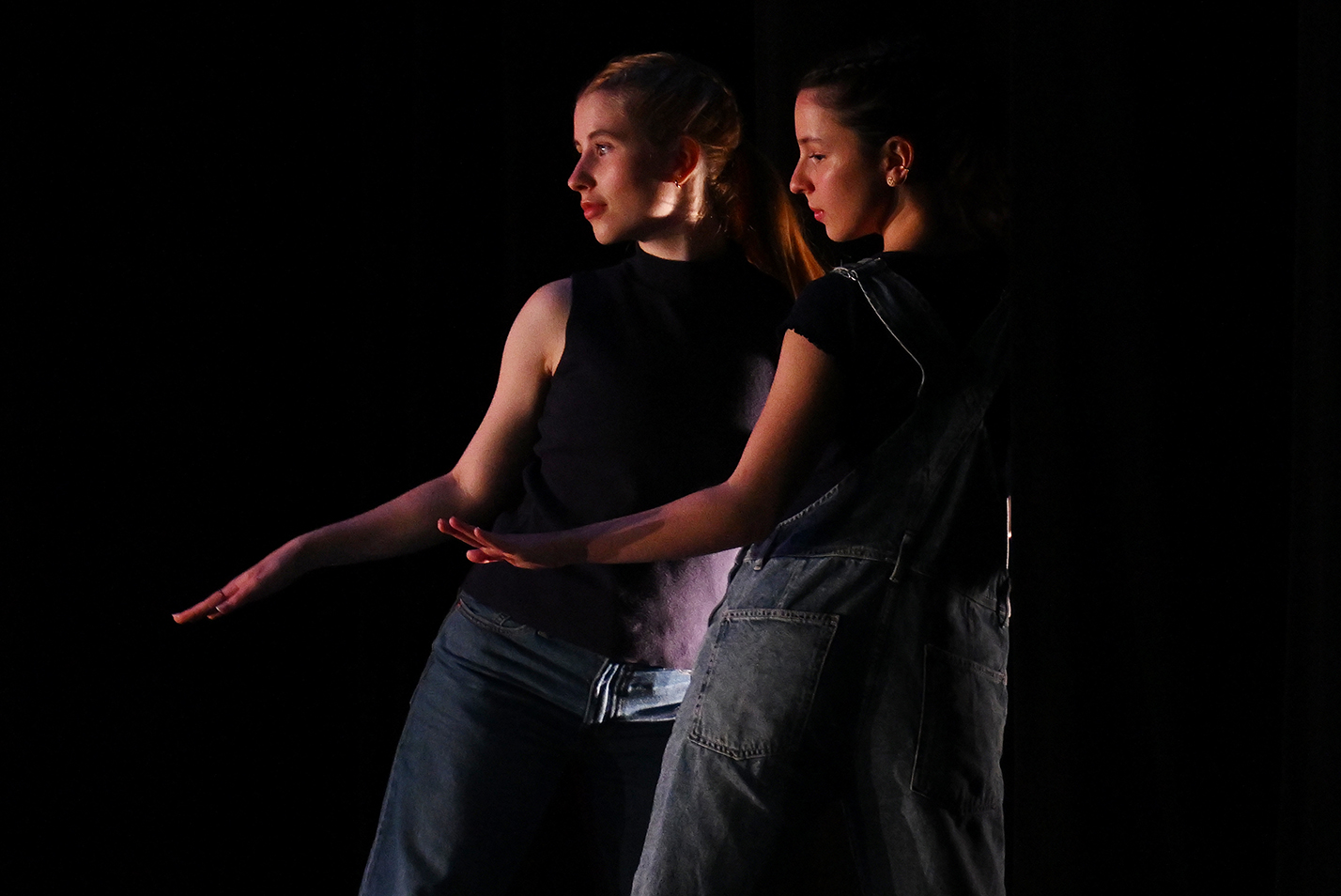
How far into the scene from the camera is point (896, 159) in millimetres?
1257

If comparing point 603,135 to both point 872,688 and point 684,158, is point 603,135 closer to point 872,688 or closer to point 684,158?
point 684,158

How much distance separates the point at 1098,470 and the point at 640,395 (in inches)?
21.5

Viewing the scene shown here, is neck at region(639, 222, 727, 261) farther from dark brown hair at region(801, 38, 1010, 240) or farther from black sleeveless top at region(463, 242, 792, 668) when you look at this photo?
dark brown hair at region(801, 38, 1010, 240)

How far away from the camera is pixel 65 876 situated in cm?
220

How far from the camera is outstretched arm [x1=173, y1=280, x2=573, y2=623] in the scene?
1.56m

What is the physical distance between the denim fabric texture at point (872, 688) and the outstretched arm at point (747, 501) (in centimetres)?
5

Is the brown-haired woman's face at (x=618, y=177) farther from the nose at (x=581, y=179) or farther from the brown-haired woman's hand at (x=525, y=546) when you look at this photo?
the brown-haired woman's hand at (x=525, y=546)

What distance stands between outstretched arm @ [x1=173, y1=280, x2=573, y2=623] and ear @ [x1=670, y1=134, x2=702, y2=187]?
0.60 feet

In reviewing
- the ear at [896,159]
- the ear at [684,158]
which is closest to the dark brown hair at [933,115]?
the ear at [896,159]

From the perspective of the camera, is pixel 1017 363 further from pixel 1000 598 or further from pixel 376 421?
pixel 376 421

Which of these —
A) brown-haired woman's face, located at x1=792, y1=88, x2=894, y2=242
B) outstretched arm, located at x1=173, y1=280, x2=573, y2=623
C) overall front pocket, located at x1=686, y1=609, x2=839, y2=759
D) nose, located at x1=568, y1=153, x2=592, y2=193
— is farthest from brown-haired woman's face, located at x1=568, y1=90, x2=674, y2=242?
overall front pocket, located at x1=686, y1=609, x2=839, y2=759

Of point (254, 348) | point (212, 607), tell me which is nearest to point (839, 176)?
point (212, 607)

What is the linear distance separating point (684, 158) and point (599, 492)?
1.33 ft

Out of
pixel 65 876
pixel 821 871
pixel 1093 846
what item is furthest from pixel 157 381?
pixel 1093 846
